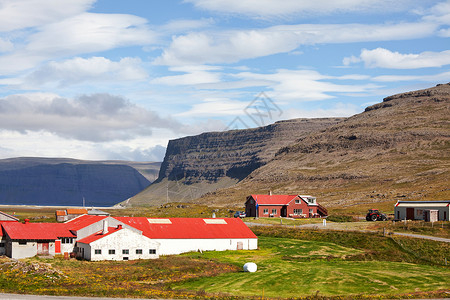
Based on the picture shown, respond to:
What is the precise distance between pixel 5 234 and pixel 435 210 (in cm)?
6711

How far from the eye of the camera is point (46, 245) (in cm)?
7544

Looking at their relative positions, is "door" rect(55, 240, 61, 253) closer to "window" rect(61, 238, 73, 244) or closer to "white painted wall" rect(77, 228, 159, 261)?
"window" rect(61, 238, 73, 244)

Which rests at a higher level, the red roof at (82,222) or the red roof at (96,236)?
the red roof at (82,222)

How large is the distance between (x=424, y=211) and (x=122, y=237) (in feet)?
173

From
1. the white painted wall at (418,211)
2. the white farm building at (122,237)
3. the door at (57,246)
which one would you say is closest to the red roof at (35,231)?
the white farm building at (122,237)

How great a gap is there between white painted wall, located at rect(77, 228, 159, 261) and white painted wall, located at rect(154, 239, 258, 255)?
2.51 metres

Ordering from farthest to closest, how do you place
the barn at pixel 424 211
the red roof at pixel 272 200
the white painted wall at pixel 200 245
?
1. the red roof at pixel 272 200
2. the barn at pixel 424 211
3. the white painted wall at pixel 200 245

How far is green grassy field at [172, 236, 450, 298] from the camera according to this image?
173 ft

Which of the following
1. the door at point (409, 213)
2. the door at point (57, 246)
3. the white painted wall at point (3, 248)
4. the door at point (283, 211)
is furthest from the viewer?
the door at point (283, 211)

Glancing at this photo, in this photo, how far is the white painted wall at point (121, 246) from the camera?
72.3 m

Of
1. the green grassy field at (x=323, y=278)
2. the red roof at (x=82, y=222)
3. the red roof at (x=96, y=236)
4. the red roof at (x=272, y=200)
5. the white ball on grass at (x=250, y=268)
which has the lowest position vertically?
the green grassy field at (x=323, y=278)

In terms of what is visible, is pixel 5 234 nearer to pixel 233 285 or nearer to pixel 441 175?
pixel 233 285

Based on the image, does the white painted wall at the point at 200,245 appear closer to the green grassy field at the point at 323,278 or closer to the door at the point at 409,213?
the green grassy field at the point at 323,278

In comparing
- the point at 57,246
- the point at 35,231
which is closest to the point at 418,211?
the point at 57,246
